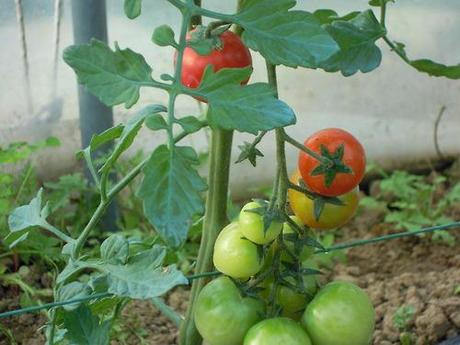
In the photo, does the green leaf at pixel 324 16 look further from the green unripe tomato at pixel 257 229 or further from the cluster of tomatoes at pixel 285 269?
the green unripe tomato at pixel 257 229

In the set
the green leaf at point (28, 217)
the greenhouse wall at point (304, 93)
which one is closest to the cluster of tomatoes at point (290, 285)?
the green leaf at point (28, 217)

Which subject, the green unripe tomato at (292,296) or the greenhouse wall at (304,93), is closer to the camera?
the green unripe tomato at (292,296)

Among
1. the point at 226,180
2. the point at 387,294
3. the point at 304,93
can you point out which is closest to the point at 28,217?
the point at 226,180

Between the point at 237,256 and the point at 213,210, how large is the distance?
14cm

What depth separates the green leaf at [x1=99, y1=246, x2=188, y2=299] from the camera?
91cm

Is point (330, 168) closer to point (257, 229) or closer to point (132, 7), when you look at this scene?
point (257, 229)

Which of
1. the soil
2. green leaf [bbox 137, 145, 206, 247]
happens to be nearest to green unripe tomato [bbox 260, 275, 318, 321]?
green leaf [bbox 137, 145, 206, 247]

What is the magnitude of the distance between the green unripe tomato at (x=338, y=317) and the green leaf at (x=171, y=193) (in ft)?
0.73

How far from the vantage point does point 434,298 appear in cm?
167

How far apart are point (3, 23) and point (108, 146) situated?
0.34m

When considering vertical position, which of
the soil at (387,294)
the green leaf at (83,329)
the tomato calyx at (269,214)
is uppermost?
the tomato calyx at (269,214)

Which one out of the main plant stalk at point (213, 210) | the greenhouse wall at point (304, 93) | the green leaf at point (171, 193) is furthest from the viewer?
the greenhouse wall at point (304, 93)

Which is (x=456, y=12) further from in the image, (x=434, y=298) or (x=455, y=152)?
(x=434, y=298)

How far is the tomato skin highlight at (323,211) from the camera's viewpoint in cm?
104
